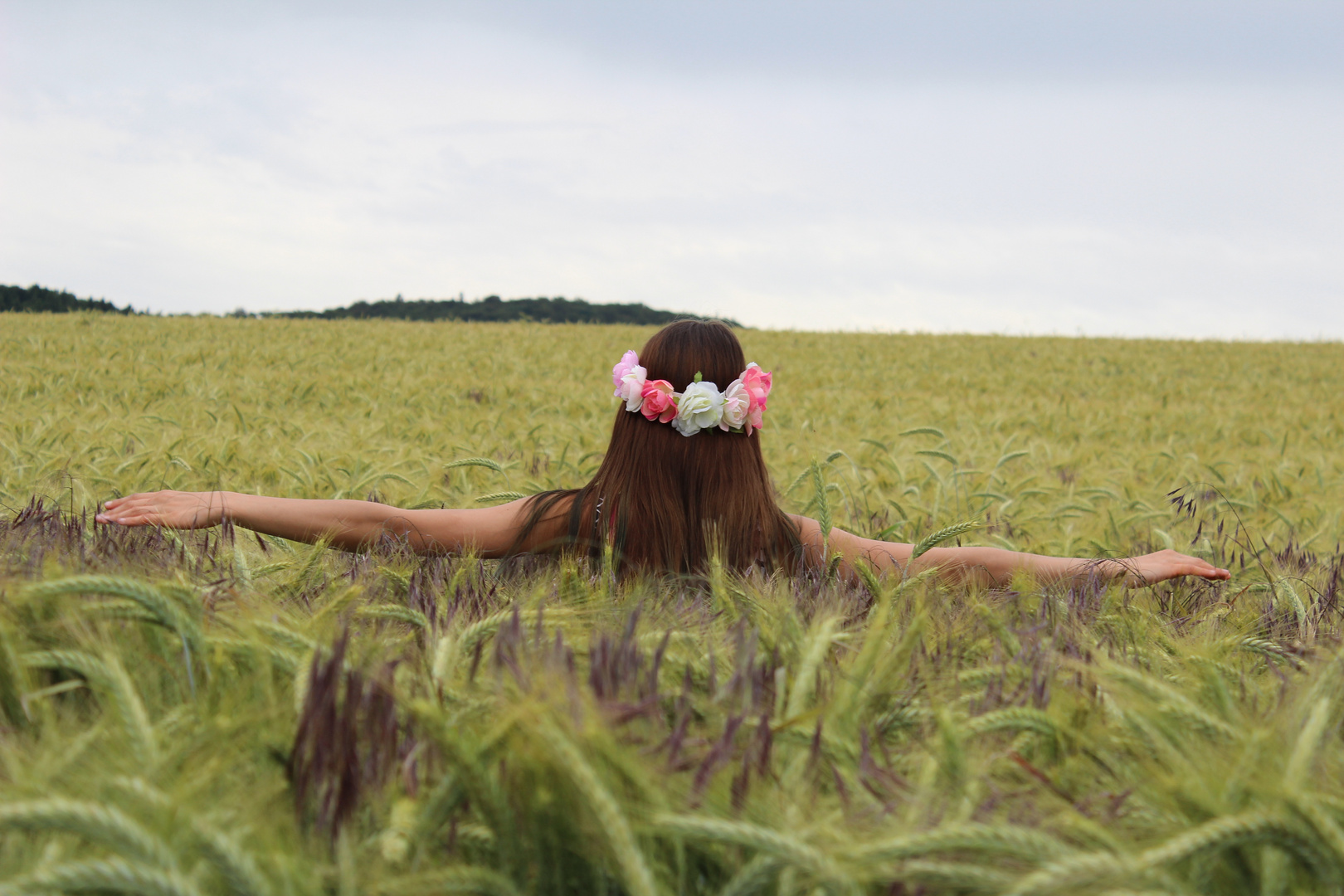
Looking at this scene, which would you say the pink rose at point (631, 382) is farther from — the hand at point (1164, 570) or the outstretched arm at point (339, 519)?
the hand at point (1164, 570)

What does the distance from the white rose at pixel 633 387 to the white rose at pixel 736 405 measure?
0.26 m

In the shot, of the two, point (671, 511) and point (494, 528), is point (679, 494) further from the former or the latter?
point (494, 528)

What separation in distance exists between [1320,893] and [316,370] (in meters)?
11.5

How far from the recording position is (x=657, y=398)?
2.72 m

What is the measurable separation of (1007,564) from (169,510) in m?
2.46

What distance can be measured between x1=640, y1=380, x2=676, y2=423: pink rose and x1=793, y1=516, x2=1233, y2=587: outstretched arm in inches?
25.4

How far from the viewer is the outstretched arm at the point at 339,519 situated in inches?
97.7

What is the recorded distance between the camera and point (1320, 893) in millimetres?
940

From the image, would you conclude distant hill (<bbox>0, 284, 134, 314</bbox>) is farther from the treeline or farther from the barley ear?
the barley ear

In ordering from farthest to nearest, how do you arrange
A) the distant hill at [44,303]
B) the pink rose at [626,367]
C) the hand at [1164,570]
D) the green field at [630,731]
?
the distant hill at [44,303], the pink rose at [626,367], the hand at [1164,570], the green field at [630,731]

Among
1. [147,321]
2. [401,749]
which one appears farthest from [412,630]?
[147,321]

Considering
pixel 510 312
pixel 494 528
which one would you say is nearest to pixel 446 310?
pixel 510 312

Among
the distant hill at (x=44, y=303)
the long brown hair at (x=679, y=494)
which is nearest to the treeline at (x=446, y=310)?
the distant hill at (x=44, y=303)

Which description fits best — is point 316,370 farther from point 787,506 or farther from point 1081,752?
point 1081,752
